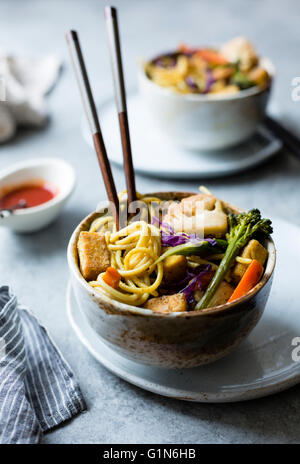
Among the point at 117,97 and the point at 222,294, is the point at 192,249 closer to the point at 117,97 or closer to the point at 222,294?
the point at 222,294

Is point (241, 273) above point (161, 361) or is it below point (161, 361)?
above

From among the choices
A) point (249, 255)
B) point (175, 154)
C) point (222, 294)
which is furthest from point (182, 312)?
point (175, 154)

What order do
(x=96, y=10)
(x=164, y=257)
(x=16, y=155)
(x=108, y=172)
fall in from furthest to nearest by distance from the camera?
(x=96, y=10) < (x=16, y=155) < (x=108, y=172) < (x=164, y=257)

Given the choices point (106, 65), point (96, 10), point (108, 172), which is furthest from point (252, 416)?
point (96, 10)

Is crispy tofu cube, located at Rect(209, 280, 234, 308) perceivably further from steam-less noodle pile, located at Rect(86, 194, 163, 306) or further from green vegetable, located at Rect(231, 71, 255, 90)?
green vegetable, located at Rect(231, 71, 255, 90)

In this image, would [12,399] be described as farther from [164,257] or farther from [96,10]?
[96,10]

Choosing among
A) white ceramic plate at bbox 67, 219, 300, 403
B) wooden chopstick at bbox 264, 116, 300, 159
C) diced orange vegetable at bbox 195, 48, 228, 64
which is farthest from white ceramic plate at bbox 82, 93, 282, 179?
white ceramic plate at bbox 67, 219, 300, 403
